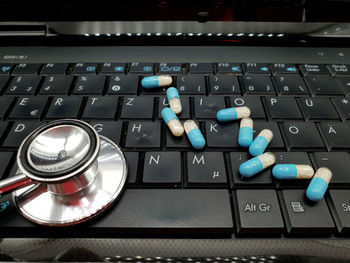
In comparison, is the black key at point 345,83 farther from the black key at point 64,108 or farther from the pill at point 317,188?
the black key at point 64,108

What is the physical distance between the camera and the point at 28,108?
2.00 feet

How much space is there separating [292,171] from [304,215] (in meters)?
0.08

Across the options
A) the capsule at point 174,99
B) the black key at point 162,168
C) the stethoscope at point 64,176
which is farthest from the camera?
the capsule at point 174,99

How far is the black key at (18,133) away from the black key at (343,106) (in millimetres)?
605

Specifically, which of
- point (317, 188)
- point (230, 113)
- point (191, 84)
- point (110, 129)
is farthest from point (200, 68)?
point (317, 188)

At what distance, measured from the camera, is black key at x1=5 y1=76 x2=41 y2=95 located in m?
0.64

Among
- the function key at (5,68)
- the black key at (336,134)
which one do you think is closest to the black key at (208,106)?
the black key at (336,134)

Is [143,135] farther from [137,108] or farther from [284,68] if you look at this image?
[284,68]

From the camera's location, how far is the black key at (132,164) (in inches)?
20.1

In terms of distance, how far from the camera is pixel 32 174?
0.39 meters

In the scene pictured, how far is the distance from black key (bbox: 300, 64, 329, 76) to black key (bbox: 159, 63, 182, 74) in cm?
29

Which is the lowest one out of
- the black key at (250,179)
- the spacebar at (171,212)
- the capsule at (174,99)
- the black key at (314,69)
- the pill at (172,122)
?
the spacebar at (171,212)
